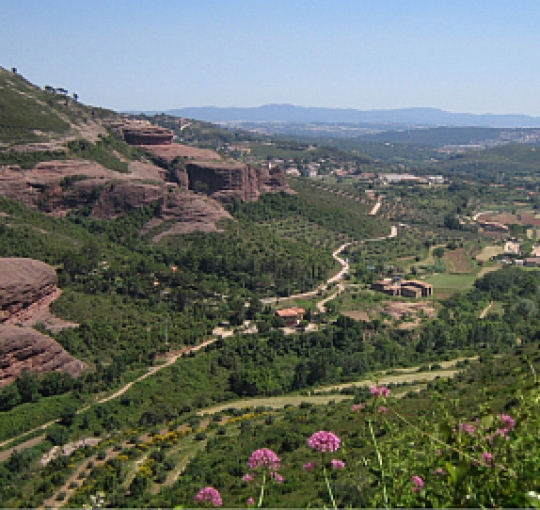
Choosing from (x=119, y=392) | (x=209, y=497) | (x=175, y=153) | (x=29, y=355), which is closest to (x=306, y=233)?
(x=175, y=153)

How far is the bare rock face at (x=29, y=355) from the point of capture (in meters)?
30.3

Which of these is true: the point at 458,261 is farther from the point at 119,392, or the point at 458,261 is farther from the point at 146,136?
the point at 119,392

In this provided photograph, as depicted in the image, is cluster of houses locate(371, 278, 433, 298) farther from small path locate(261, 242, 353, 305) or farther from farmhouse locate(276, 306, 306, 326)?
farmhouse locate(276, 306, 306, 326)

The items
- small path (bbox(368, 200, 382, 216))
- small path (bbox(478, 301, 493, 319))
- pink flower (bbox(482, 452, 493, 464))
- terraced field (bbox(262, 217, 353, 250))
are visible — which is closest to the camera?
pink flower (bbox(482, 452, 493, 464))

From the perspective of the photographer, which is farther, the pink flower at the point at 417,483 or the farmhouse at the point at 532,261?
the farmhouse at the point at 532,261

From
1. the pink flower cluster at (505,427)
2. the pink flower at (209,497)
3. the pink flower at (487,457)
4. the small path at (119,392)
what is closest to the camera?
the pink flower at (487,457)

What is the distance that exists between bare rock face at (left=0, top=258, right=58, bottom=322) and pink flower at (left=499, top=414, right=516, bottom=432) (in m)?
32.1

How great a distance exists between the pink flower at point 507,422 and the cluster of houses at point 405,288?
4815 centimetres

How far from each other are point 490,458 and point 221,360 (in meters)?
32.2

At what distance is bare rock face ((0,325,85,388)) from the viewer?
A: 30312 mm

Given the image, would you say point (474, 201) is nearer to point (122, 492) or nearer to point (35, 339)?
point (35, 339)

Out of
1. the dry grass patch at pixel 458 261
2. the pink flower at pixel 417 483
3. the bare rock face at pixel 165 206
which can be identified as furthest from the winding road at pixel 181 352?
the pink flower at pixel 417 483

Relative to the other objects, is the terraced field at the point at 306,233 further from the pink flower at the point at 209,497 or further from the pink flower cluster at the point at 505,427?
the pink flower cluster at the point at 505,427

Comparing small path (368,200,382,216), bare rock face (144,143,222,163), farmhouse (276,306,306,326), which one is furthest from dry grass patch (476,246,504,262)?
bare rock face (144,143,222,163)
